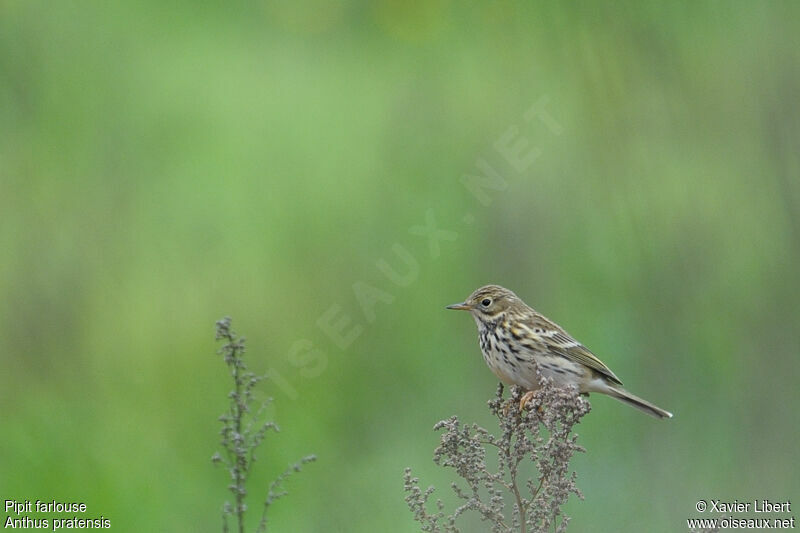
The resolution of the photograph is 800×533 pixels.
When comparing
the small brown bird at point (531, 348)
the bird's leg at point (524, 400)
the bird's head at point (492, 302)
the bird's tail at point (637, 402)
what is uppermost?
the bird's head at point (492, 302)

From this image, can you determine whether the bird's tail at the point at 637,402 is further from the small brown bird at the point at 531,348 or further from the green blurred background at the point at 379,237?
the green blurred background at the point at 379,237

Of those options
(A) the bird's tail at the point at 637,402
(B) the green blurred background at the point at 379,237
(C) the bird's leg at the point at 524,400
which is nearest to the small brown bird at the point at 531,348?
(A) the bird's tail at the point at 637,402

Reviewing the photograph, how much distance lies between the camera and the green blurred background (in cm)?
568

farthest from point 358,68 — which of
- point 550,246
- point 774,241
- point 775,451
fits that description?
point 775,451

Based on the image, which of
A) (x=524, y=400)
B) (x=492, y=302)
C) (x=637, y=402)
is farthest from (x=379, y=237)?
(x=524, y=400)

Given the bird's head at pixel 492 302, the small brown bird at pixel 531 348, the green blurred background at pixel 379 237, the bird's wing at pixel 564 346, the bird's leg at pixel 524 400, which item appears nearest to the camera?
the bird's leg at pixel 524 400

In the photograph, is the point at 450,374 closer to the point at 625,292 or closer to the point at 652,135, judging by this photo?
the point at 625,292

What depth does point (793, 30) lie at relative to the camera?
550cm

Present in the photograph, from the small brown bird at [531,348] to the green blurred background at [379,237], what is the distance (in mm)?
510

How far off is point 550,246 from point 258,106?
2.68m

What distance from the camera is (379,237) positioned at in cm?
718

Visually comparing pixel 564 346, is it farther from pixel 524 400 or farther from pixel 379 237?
pixel 379 237

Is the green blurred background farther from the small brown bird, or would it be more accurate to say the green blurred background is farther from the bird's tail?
the small brown bird

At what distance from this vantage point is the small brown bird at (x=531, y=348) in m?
5.11
